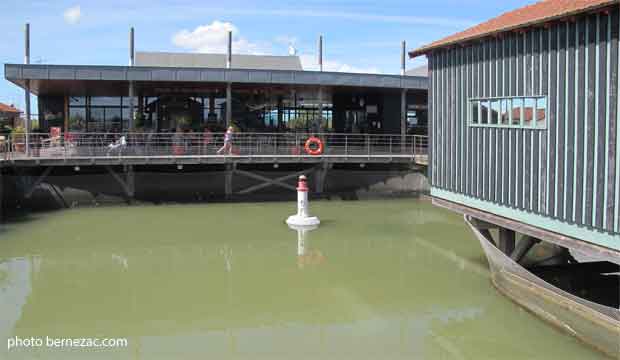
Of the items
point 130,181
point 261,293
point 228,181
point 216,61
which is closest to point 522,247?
point 261,293

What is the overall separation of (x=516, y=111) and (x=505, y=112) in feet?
0.99

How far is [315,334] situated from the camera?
29.4ft

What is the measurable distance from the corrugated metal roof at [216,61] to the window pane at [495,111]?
2130cm

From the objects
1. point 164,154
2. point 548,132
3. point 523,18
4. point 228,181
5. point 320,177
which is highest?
point 523,18

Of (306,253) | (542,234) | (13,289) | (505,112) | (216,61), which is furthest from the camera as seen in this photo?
(216,61)

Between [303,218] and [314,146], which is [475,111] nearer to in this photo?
[303,218]

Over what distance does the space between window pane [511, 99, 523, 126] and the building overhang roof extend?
47.4 feet

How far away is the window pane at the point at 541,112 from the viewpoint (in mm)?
9367

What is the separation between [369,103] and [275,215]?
12.5m

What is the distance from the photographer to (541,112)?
9469 mm

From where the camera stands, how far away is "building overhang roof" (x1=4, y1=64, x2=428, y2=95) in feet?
73.0

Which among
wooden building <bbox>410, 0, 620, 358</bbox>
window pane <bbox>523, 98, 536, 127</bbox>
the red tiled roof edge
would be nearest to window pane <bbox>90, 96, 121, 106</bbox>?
the red tiled roof edge

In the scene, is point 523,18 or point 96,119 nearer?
point 523,18

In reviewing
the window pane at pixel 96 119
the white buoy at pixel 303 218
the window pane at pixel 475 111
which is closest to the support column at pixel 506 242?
the window pane at pixel 475 111
